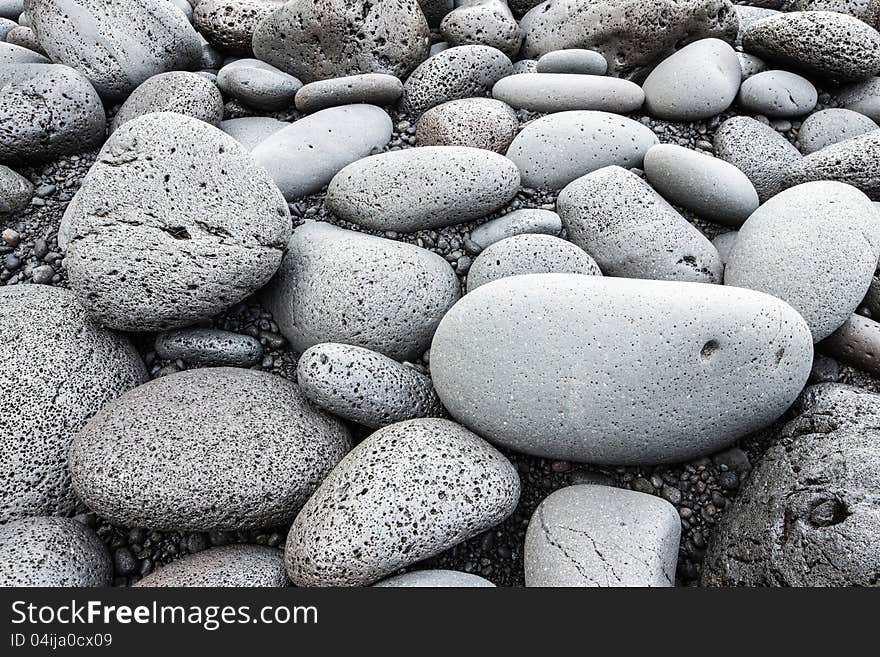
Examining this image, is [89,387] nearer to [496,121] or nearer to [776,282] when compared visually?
[496,121]

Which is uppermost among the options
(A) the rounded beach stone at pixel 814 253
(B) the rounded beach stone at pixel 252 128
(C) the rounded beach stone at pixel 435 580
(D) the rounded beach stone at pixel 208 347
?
(B) the rounded beach stone at pixel 252 128

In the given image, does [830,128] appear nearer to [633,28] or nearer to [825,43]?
[825,43]

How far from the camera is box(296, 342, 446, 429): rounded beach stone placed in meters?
2.08

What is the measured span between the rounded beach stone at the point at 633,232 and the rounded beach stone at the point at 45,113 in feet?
7.61

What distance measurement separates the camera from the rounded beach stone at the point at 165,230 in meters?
2.24

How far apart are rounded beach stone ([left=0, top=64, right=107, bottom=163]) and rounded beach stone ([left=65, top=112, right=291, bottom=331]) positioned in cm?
95

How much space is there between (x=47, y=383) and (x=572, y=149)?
224cm

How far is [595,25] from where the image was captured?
3430mm

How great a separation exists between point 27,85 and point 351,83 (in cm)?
149

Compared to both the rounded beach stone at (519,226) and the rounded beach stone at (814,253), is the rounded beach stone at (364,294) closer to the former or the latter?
the rounded beach stone at (519,226)

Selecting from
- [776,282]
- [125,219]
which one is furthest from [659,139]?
[125,219]

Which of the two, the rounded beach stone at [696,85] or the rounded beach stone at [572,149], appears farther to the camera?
the rounded beach stone at [696,85]

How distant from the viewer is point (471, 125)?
305 cm

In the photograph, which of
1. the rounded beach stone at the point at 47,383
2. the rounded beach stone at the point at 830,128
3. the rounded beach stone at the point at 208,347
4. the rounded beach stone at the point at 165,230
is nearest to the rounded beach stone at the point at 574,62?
the rounded beach stone at the point at 830,128
